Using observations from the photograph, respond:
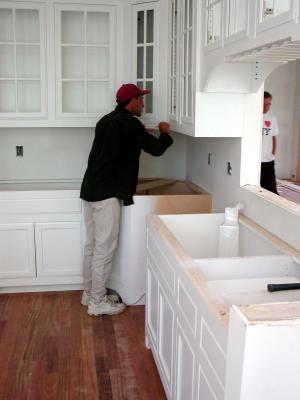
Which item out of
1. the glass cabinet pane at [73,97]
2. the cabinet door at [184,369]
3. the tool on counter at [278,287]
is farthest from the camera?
the glass cabinet pane at [73,97]

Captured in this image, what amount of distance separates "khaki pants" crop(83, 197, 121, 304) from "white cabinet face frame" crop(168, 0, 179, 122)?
0.75m

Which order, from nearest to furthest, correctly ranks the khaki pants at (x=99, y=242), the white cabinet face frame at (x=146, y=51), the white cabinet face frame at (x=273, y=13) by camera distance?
the white cabinet face frame at (x=273, y=13)
the khaki pants at (x=99, y=242)
the white cabinet face frame at (x=146, y=51)

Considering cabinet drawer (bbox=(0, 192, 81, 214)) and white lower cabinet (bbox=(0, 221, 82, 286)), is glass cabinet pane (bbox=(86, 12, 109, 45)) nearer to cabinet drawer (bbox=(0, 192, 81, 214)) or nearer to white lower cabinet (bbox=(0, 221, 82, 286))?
cabinet drawer (bbox=(0, 192, 81, 214))

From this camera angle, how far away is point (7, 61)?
3.62m

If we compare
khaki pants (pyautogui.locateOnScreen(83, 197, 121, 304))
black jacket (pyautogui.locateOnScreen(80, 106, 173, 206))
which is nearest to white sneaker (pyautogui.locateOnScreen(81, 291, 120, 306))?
khaki pants (pyautogui.locateOnScreen(83, 197, 121, 304))

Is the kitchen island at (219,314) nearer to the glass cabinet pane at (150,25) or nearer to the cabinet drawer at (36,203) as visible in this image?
the cabinet drawer at (36,203)

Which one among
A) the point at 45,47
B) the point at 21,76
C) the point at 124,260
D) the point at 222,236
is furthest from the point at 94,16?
the point at 222,236

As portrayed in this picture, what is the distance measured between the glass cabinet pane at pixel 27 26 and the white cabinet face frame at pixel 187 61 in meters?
1.25

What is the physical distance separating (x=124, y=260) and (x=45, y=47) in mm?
1661


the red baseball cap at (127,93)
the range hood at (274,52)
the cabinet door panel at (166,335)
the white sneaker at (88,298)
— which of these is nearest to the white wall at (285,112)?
the red baseball cap at (127,93)

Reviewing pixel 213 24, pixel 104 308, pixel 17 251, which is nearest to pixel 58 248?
pixel 17 251

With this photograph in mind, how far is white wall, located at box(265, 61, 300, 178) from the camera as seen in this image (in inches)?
123

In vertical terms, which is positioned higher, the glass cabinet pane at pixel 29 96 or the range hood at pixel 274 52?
the range hood at pixel 274 52

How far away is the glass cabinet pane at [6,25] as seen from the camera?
3561 mm
